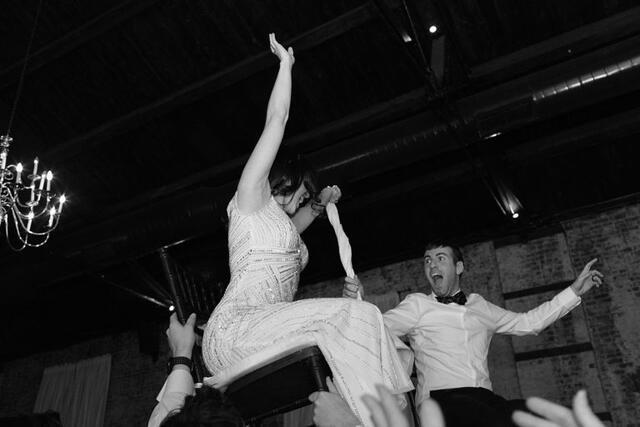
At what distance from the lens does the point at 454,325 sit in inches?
144

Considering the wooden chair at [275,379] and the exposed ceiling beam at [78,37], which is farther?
the exposed ceiling beam at [78,37]

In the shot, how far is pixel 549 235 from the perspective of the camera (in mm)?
8117

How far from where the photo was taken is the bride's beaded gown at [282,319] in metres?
1.69

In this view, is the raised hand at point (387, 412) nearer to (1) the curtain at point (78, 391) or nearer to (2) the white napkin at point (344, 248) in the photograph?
(2) the white napkin at point (344, 248)

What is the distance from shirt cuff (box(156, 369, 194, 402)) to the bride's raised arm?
0.58 m

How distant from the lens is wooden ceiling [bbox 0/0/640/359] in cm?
566

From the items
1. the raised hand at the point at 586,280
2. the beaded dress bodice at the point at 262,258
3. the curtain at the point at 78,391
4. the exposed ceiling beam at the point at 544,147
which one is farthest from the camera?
the curtain at the point at 78,391

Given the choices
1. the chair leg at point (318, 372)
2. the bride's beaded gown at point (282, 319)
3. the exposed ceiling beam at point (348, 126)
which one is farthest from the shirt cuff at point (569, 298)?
the exposed ceiling beam at point (348, 126)

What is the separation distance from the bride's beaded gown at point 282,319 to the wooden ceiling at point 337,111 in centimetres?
381

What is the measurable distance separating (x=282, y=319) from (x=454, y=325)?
2061mm

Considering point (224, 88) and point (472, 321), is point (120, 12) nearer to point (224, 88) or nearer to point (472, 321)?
point (224, 88)

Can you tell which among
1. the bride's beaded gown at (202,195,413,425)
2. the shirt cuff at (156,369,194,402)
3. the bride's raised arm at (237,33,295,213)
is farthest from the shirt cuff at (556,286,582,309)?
the shirt cuff at (156,369,194,402)

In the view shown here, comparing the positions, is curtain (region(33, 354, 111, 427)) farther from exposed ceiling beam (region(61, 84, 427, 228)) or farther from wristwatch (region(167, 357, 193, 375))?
wristwatch (region(167, 357, 193, 375))

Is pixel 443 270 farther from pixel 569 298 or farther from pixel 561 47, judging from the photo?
pixel 561 47
